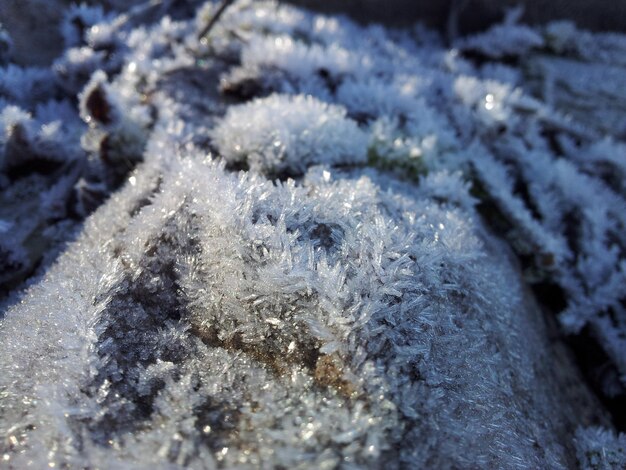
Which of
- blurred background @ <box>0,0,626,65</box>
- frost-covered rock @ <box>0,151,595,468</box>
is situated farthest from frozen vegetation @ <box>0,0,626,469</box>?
blurred background @ <box>0,0,626,65</box>

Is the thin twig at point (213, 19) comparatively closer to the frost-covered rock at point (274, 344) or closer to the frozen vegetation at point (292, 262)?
the frozen vegetation at point (292, 262)

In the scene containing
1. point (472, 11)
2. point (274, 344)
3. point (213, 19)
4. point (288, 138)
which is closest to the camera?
point (274, 344)

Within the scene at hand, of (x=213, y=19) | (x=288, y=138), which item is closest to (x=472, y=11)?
(x=213, y=19)

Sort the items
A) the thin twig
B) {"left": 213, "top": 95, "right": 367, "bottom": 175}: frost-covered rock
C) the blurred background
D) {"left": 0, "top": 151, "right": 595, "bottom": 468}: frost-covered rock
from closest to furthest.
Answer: {"left": 0, "top": 151, "right": 595, "bottom": 468}: frost-covered rock
{"left": 213, "top": 95, "right": 367, "bottom": 175}: frost-covered rock
the thin twig
the blurred background

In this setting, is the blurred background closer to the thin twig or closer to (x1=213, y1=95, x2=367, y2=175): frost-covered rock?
the thin twig

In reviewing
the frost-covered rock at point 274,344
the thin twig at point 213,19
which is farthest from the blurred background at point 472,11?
the frost-covered rock at point 274,344

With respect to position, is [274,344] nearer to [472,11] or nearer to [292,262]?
[292,262]

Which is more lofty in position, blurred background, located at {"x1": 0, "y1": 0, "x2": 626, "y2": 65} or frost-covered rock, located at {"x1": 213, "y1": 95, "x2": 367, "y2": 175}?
blurred background, located at {"x1": 0, "y1": 0, "x2": 626, "y2": 65}

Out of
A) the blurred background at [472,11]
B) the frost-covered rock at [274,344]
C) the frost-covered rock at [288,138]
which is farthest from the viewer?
the blurred background at [472,11]

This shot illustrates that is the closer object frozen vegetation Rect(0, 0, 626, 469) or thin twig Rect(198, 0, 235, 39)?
frozen vegetation Rect(0, 0, 626, 469)

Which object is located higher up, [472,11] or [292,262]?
[472,11]
